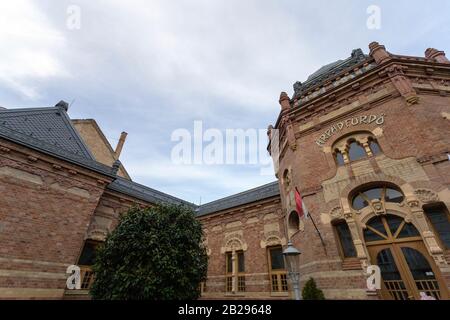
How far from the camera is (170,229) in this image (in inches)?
375

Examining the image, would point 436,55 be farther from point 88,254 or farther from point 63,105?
point 63,105

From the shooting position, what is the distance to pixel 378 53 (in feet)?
34.3

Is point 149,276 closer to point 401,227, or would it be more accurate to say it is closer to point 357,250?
point 357,250

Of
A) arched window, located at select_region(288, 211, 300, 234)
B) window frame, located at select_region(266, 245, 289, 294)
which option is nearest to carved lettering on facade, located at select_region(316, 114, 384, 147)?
arched window, located at select_region(288, 211, 300, 234)

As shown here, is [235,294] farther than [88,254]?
A: Yes

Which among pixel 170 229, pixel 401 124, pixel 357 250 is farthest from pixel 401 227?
pixel 170 229

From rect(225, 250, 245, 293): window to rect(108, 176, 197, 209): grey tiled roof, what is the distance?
16.6 feet

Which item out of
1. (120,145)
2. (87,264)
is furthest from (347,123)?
(120,145)

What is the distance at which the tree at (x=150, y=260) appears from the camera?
26.6ft

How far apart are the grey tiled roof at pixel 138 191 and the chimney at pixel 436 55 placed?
631 inches

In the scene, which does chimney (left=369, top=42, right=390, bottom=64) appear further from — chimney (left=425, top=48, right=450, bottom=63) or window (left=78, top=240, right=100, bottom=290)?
window (left=78, top=240, right=100, bottom=290)

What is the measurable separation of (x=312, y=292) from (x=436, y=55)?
42.2 feet

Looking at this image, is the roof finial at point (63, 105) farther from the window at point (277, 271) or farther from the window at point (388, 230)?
the window at point (388, 230)

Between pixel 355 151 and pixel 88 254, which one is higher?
pixel 355 151
